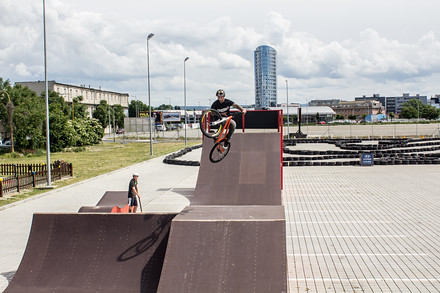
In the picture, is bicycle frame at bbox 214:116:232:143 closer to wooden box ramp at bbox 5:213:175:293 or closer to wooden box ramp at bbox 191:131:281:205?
wooden box ramp at bbox 5:213:175:293

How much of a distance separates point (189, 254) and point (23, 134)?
1517 inches

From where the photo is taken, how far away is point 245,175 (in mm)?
14867

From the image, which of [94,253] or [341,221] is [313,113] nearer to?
[341,221]

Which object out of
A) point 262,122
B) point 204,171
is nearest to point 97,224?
point 204,171

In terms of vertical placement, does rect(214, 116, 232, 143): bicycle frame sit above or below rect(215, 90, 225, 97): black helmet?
below

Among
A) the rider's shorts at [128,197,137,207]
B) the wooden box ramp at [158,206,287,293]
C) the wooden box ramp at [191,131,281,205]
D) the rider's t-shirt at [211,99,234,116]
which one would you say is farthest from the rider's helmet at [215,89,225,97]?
the rider's shorts at [128,197,137,207]

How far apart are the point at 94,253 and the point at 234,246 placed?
299 cm

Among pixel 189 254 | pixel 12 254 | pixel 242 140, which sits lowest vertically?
pixel 12 254

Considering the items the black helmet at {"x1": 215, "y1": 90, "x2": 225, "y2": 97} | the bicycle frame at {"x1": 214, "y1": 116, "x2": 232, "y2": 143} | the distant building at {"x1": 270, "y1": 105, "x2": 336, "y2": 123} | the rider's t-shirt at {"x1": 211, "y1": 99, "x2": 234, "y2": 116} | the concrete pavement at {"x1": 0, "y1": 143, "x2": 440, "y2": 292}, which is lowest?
the concrete pavement at {"x1": 0, "y1": 143, "x2": 440, "y2": 292}

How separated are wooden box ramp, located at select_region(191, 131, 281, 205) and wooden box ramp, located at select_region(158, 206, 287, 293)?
5073mm

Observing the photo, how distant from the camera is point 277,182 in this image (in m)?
14.2

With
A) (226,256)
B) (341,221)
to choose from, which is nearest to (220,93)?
(226,256)

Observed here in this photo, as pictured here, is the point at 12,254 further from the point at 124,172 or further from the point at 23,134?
the point at 23,134

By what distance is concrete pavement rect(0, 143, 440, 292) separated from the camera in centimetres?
877
